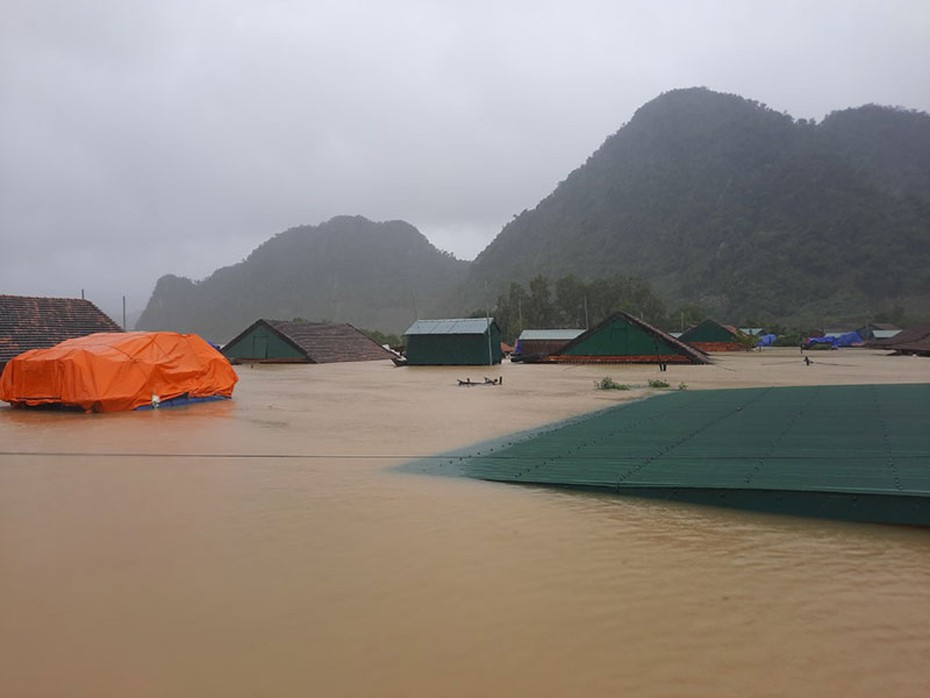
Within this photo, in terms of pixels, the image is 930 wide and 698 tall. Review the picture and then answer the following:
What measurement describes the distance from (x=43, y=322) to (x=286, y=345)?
1447 cm

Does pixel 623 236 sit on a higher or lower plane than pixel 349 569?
higher

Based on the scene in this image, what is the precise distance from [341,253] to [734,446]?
11825cm

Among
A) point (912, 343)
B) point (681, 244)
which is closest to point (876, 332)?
point (912, 343)

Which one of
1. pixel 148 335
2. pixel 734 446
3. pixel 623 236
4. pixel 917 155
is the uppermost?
pixel 917 155

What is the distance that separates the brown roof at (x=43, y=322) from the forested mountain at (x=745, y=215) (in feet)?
209

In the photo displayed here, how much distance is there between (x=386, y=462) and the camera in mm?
7367

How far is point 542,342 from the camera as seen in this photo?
38.2m

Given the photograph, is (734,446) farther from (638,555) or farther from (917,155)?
(917,155)

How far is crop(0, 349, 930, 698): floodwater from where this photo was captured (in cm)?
268

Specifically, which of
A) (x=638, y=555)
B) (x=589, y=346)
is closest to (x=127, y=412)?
(x=638, y=555)

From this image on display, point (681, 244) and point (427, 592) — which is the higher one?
point (681, 244)

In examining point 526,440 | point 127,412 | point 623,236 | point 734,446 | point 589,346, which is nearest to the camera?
point 734,446

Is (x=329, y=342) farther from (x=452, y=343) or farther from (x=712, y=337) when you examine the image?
(x=712, y=337)

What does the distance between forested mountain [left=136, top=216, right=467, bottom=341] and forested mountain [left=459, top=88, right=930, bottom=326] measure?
18.4 m
